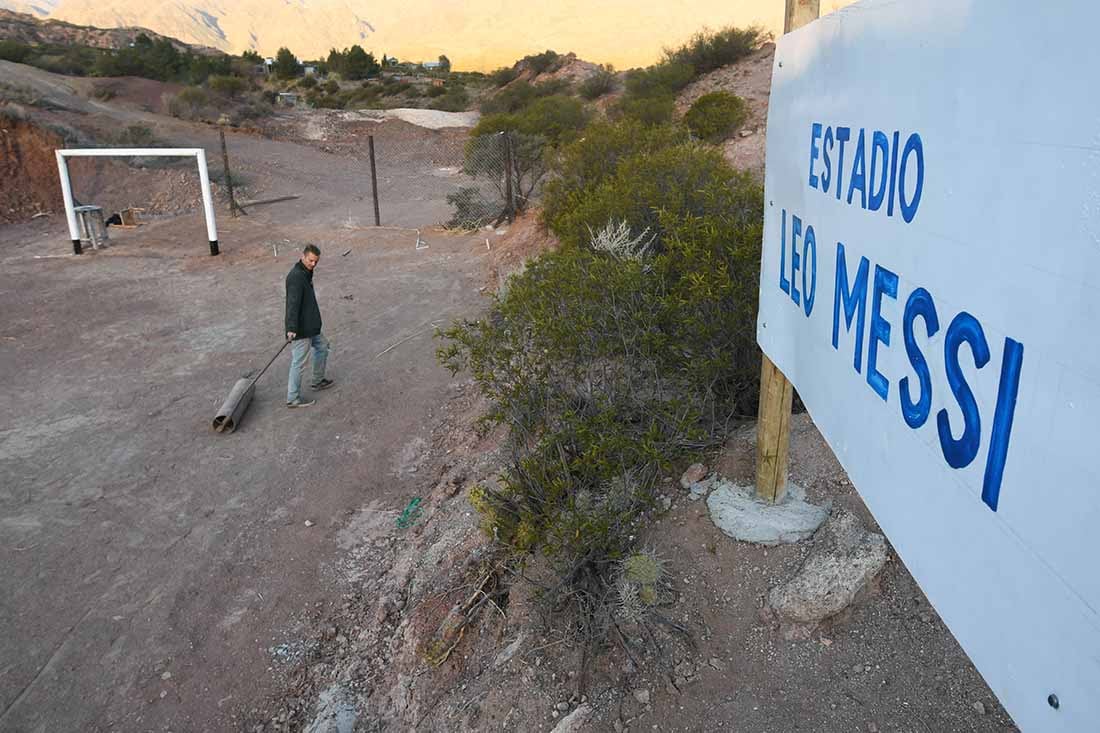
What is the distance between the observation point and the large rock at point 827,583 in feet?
11.0

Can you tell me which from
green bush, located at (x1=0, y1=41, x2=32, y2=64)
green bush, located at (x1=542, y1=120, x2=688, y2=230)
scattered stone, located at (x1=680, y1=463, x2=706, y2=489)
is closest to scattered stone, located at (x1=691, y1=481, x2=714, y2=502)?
scattered stone, located at (x1=680, y1=463, x2=706, y2=489)

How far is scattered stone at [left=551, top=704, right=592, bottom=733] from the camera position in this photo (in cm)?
333

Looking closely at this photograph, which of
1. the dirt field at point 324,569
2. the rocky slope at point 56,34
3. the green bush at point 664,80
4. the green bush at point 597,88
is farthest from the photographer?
the rocky slope at point 56,34

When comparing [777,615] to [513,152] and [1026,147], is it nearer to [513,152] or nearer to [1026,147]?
[1026,147]

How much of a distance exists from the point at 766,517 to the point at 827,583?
0.49 metres

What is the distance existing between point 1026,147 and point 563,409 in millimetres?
3944

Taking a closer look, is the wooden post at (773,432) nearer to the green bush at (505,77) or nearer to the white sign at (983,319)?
the white sign at (983,319)

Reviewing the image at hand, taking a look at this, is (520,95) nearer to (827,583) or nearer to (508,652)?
(508,652)

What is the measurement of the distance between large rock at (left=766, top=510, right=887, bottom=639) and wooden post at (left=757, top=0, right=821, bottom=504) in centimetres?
36

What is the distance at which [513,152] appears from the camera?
54.1ft

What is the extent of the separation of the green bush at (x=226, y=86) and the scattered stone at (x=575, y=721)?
123 ft

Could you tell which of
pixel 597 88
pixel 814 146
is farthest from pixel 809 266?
pixel 597 88

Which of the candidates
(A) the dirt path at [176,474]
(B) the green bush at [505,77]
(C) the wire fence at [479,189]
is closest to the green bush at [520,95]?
(B) the green bush at [505,77]


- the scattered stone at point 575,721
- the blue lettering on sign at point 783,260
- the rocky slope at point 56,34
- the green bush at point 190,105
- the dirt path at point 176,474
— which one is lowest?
the dirt path at point 176,474
